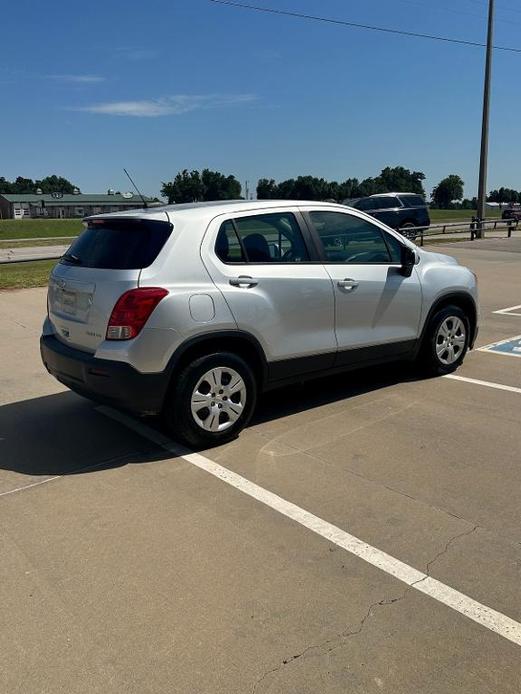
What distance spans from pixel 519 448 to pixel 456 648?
2.24 metres

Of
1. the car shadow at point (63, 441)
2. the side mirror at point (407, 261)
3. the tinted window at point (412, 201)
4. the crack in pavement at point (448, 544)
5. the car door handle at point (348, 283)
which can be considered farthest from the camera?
the tinted window at point (412, 201)

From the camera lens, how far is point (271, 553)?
3.17 m

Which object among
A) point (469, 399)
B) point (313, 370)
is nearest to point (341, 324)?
point (313, 370)

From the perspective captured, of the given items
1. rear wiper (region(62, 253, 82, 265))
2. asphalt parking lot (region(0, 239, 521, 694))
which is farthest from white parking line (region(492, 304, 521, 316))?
rear wiper (region(62, 253, 82, 265))

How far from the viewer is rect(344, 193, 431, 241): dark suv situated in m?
23.4

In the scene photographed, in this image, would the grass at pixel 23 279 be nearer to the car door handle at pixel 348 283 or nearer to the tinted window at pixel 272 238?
the tinted window at pixel 272 238

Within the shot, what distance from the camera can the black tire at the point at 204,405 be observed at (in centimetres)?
430

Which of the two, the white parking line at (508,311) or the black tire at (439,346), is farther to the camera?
the white parking line at (508,311)

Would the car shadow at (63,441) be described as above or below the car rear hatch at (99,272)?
below

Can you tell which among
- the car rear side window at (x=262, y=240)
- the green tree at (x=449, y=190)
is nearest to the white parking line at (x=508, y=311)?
A: the car rear side window at (x=262, y=240)

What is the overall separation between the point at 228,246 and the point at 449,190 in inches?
5593

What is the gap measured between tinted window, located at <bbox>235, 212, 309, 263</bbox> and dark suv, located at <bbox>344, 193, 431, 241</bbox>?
18790 millimetres

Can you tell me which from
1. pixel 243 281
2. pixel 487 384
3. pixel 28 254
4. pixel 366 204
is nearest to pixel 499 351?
pixel 487 384

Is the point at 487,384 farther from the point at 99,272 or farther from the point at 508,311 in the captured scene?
the point at 508,311
